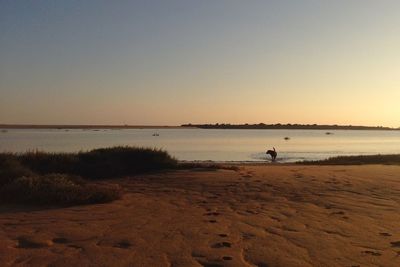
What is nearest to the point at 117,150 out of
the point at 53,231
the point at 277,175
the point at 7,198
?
the point at 277,175

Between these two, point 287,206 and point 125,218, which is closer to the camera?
point 125,218

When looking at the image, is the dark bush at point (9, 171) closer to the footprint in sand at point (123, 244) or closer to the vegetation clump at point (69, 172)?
the vegetation clump at point (69, 172)

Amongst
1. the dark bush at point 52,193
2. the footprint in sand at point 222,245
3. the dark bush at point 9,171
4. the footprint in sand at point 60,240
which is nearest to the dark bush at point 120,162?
the dark bush at point 9,171

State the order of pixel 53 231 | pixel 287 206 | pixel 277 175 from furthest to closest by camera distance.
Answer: pixel 277 175 < pixel 287 206 < pixel 53 231

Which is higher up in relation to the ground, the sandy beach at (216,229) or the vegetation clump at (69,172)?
the vegetation clump at (69,172)

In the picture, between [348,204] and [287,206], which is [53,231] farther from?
[348,204]

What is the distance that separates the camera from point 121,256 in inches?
228

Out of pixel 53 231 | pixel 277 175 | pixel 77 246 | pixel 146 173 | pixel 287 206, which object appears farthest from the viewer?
pixel 146 173

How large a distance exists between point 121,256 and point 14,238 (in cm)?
176

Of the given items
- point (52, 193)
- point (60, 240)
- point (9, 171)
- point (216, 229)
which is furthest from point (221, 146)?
point (60, 240)

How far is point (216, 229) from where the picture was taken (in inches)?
288

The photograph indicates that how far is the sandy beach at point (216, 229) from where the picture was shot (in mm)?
5785

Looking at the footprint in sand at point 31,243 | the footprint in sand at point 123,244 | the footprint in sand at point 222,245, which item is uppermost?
the footprint in sand at point 222,245

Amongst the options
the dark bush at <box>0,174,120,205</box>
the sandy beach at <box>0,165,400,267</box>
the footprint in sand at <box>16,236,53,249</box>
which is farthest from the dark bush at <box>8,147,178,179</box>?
the footprint in sand at <box>16,236,53,249</box>
